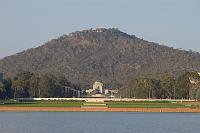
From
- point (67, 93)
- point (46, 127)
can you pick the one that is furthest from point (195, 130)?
point (67, 93)

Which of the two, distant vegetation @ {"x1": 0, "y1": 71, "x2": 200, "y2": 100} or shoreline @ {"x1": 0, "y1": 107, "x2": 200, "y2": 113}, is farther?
distant vegetation @ {"x1": 0, "y1": 71, "x2": 200, "y2": 100}

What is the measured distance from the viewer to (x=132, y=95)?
140 m

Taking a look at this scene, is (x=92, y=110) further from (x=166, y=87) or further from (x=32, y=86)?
(x=32, y=86)

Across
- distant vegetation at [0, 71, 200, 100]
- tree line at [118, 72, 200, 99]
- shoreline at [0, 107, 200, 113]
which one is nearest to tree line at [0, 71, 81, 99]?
distant vegetation at [0, 71, 200, 100]

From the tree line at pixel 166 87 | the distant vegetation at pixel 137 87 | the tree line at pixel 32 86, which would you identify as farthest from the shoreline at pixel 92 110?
the tree line at pixel 32 86

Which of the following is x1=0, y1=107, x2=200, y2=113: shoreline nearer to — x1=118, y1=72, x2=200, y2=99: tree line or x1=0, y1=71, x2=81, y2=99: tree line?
x1=118, y1=72, x2=200, y2=99: tree line

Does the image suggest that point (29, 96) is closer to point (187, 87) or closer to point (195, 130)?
point (187, 87)

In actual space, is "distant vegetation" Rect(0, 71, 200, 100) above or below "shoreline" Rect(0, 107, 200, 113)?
above

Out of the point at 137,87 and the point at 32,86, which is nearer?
the point at 32,86

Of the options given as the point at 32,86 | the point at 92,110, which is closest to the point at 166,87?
the point at 32,86

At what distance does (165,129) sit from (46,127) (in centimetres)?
858

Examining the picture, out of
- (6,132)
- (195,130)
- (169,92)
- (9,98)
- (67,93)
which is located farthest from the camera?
(67,93)

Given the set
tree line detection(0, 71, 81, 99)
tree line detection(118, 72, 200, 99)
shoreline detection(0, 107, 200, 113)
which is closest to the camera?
shoreline detection(0, 107, 200, 113)

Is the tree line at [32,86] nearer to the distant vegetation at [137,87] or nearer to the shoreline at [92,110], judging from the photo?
the distant vegetation at [137,87]
